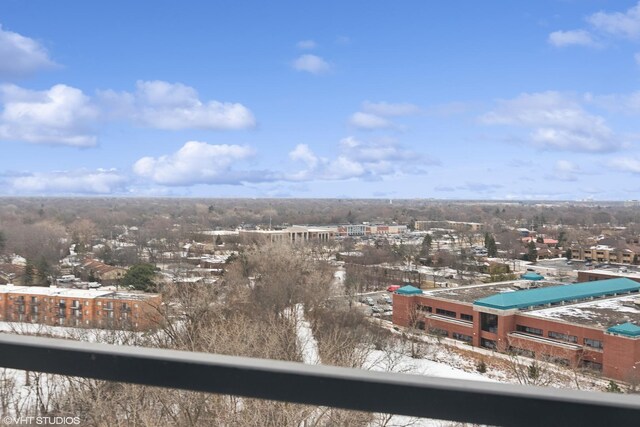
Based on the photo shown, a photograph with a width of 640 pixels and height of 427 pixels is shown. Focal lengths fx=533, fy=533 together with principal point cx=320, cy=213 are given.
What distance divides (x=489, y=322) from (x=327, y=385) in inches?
663

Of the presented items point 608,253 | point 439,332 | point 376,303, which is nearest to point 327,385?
point 439,332

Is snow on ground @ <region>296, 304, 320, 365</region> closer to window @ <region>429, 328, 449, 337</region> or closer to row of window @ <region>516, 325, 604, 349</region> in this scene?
window @ <region>429, 328, 449, 337</region>

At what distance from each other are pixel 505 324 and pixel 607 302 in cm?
436

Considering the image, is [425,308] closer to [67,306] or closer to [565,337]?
[565,337]

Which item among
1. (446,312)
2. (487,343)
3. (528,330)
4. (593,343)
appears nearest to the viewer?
(593,343)

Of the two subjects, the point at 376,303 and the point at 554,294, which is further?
the point at 376,303

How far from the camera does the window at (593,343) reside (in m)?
13.7

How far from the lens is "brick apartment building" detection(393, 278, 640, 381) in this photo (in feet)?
43.2

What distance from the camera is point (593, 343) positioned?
1384 centimetres

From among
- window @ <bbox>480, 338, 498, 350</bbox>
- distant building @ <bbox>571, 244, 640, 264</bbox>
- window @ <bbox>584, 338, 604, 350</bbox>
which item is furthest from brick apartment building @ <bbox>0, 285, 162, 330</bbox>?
distant building @ <bbox>571, 244, 640, 264</bbox>

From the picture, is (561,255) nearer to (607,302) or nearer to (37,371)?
(607,302)

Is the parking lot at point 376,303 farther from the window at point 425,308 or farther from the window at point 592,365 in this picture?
the window at point 592,365

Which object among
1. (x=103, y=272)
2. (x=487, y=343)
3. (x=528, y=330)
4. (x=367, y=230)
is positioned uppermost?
(x=367, y=230)

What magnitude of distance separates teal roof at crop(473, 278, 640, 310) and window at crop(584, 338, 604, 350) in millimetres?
2610
